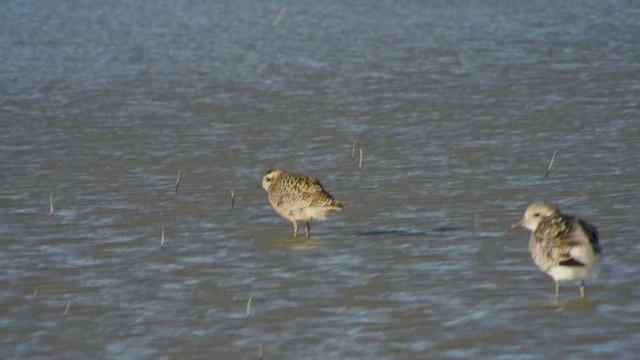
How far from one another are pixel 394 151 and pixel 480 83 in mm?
5139

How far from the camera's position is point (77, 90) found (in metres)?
19.2

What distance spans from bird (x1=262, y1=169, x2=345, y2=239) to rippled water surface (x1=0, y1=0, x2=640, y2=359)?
0.21 meters

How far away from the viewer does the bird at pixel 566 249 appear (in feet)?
26.7

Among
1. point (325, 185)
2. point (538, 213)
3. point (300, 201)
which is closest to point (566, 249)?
point (538, 213)

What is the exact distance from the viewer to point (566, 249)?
26.9 ft

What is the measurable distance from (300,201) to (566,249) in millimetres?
2779

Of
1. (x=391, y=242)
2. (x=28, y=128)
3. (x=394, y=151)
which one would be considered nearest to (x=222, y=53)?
(x=28, y=128)

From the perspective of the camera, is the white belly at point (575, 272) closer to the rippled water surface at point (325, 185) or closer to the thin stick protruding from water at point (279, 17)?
the rippled water surface at point (325, 185)

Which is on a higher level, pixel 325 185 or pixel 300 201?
pixel 300 201

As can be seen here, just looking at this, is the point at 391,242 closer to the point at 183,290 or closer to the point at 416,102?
the point at 183,290

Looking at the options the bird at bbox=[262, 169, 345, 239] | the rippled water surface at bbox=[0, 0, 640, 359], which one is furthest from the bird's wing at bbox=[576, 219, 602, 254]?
the bird at bbox=[262, 169, 345, 239]

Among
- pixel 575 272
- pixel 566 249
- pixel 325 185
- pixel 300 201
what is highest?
pixel 566 249

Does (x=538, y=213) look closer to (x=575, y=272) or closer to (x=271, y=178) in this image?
(x=575, y=272)

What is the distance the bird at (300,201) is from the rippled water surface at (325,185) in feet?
0.69
